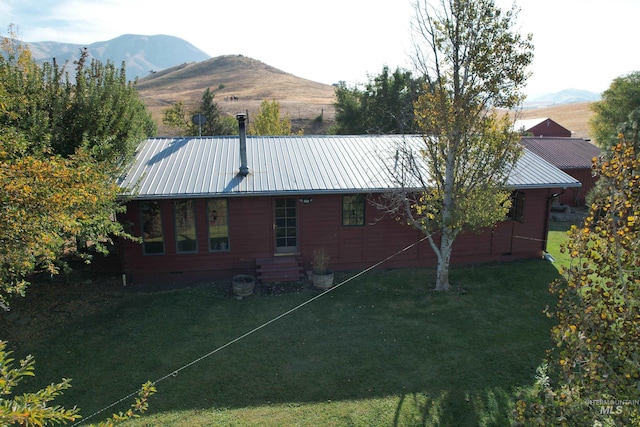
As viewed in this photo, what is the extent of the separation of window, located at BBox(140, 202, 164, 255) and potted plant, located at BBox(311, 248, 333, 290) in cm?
473

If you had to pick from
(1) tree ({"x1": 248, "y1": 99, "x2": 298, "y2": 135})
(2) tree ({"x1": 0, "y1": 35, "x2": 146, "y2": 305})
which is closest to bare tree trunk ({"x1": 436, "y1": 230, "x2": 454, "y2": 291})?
(2) tree ({"x1": 0, "y1": 35, "x2": 146, "y2": 305})

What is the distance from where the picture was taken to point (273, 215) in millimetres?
13195

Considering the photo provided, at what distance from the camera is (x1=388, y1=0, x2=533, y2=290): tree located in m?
10.3

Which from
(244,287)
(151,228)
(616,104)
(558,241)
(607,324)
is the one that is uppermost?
(616,104)

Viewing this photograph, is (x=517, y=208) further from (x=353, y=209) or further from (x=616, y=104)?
(x=616, y=104)

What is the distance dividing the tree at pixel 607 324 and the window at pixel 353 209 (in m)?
9.78

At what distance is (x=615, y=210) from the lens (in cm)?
354

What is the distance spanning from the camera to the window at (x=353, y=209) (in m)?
13.5

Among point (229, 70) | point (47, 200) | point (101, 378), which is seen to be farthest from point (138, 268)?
point (229, 70)

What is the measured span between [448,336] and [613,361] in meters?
6.37

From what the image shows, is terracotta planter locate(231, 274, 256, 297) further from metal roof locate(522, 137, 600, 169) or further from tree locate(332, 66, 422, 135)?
tree locate(332, 66, 422, 135)

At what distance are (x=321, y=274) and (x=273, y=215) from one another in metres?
2.44

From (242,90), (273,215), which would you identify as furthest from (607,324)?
(242,90)

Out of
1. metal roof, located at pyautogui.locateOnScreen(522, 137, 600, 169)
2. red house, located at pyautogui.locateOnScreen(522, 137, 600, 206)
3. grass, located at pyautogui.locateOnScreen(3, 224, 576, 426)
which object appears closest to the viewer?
grass, located at pyautogui.locateOnScreen(3, 224, 576, 426)
